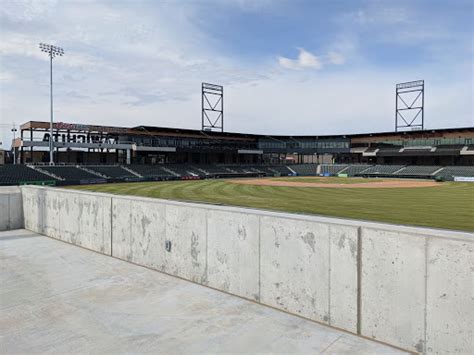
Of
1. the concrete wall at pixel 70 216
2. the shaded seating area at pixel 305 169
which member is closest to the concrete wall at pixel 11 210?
the concrete wall at pixel 70 216

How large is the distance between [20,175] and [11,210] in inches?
1356

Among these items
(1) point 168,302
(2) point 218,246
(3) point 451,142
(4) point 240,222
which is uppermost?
(3) point 451,142

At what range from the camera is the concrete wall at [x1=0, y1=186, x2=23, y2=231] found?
15.1 metres

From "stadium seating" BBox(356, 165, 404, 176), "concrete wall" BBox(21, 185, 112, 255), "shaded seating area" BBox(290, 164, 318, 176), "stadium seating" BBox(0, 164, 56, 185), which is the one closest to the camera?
"concrete wall" BBox(21, 185, 112, 255)

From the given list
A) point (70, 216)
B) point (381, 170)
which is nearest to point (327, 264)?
point (70, 216)

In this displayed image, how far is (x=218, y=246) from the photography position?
812 cm

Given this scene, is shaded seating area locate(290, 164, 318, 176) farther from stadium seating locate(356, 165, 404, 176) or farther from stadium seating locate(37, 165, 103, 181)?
stadium seating locate(37, 165, 103, 181)

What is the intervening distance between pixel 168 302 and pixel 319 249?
3.31 m

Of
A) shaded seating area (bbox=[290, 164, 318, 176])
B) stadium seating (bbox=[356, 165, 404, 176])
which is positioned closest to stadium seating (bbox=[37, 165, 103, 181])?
shaded seating area (bbox=[290, 164, 318, 176])

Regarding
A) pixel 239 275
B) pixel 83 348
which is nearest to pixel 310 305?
pixel 239 275

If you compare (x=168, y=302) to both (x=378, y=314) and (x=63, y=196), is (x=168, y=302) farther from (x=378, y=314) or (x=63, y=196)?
(x=63, y=196)

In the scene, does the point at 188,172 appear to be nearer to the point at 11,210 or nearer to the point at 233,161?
the point at 233,161

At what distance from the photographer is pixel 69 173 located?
51.8 metres

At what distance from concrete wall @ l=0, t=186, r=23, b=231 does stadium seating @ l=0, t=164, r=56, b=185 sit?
3064 centimetres
